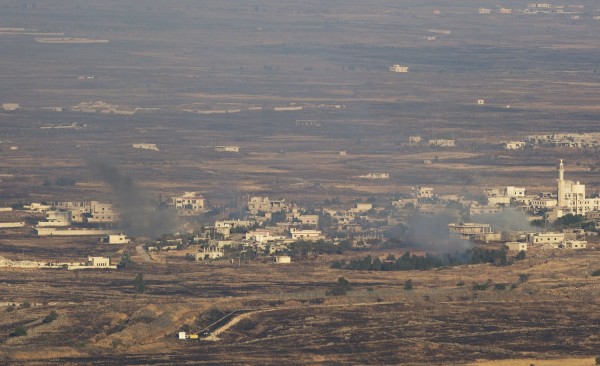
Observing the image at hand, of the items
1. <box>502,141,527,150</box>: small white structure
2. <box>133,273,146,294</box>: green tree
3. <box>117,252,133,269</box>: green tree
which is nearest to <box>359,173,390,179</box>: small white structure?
<box>502,141,527,150</box>: small white structure

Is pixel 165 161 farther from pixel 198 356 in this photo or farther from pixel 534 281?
pixel 198 356

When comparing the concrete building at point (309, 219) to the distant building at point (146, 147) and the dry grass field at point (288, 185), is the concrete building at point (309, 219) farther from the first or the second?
the distant building at point (146, 147)

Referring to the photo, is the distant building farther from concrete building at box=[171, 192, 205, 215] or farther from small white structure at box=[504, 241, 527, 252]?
small white structure at box=[504, 241, 527, 252]

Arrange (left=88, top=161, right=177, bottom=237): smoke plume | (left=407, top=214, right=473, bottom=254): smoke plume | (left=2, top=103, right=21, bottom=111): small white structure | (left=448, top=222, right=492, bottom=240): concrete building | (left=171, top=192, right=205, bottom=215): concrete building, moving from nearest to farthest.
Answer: (left=407, top=214, right=473, bottom=254): smoke plume, (left=448, top=222, right=492, bottom=240): concrete building, (left=88, top=161, right=177, bottom=237): smoke plume, (left=171, top=192, right=205, bottom=215): concrete building, (left=2, top=103, right=21, bottom=111): small white structure

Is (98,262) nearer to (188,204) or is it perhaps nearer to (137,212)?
(137,212)

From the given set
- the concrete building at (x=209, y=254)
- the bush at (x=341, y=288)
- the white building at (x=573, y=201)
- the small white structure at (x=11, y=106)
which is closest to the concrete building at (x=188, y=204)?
the concrete building at (x=209, y=254)

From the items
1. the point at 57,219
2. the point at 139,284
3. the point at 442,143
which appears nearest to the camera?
the point at 139,284

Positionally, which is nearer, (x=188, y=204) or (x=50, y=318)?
(x=50, y=318)

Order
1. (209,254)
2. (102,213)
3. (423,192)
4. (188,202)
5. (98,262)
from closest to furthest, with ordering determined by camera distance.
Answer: (98,262) < (209,254) < (102,213) < (188,202) < (423,192)

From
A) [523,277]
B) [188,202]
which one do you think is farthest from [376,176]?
[523,277]
